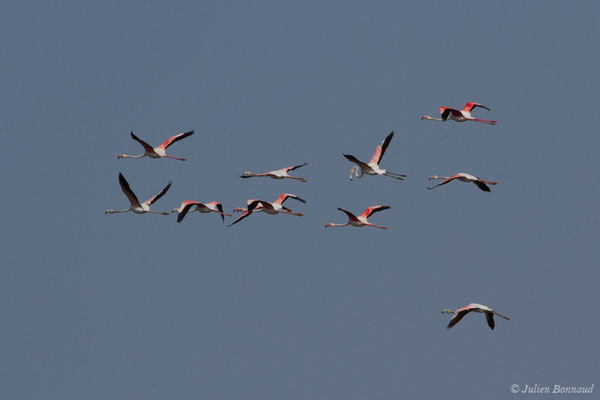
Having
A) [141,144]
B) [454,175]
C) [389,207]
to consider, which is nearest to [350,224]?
[389,207]

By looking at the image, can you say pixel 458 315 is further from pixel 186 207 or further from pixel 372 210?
pixel 186 207

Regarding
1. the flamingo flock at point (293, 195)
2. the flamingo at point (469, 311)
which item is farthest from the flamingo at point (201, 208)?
the flamingo at point (469, 311)

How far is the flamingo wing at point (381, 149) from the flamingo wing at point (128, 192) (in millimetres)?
8926

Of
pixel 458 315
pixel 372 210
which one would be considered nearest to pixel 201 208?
pixel 372 210

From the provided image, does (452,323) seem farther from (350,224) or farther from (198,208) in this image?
(198,208)

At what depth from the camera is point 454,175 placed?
45500 millimetres

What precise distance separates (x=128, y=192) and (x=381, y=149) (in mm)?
9468

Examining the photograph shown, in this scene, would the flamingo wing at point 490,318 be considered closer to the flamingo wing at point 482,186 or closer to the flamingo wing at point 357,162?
the flamingo wing at point 482,186

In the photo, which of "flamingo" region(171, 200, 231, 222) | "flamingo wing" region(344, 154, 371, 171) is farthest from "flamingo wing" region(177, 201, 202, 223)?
"flamingo wing" region(344, 154, 371, 171)

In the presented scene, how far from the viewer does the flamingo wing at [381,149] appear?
46.1 metres

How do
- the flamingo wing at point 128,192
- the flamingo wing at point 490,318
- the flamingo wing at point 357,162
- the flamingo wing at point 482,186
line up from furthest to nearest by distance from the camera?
1. the flamingo wing at point 128,192
2. the flamingo wing at point 482,186
3. the flamingo wing at point 490,318
4. the flamingo wing at point 357,162

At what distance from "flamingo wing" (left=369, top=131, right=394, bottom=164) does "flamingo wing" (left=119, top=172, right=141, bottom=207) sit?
29.3ft

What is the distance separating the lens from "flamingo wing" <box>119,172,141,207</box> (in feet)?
153

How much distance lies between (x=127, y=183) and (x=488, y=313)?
45.5 ft
